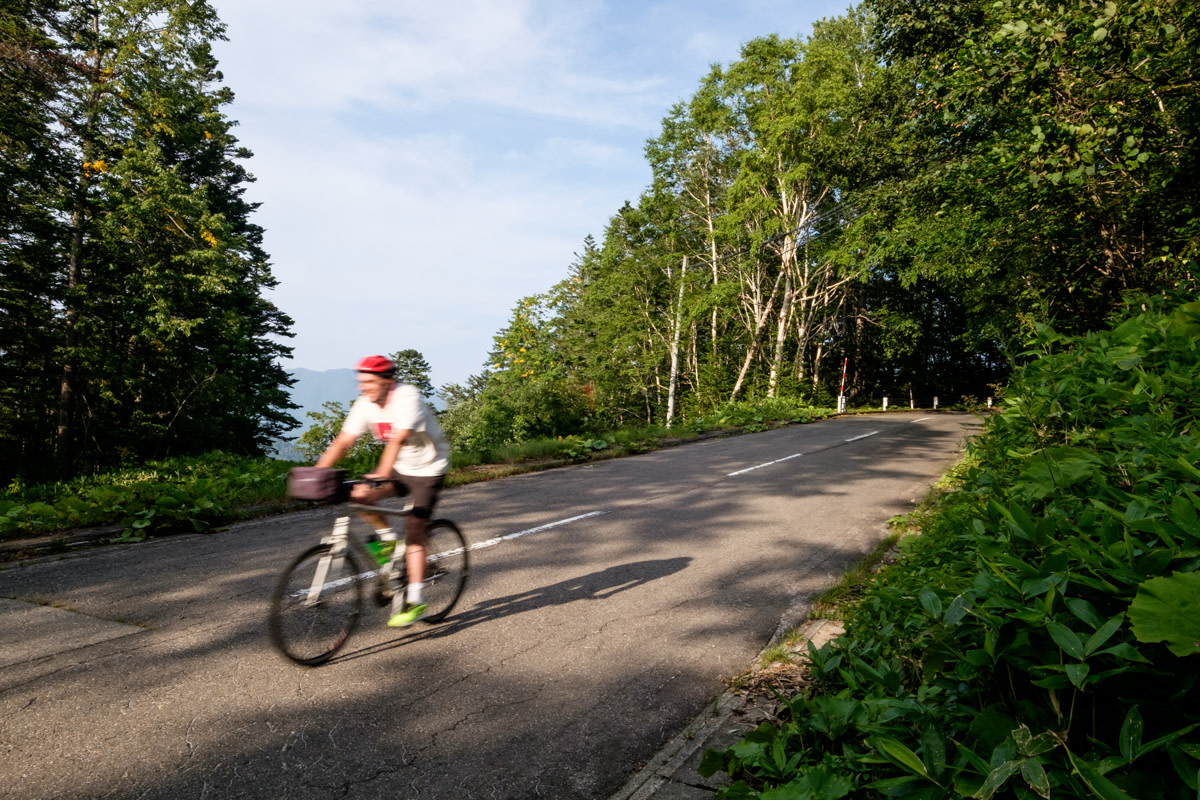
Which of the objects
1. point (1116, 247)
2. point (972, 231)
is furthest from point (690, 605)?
point (972, 231)

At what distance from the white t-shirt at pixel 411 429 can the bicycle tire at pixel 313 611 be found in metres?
0.77

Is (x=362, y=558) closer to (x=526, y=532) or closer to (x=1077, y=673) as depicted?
(x=526, y=532)

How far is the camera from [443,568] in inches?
192

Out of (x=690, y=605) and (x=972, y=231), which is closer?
(x=690, y=605)

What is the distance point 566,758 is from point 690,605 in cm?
208

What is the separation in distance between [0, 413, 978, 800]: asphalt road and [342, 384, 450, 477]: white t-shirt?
1153 millimetres

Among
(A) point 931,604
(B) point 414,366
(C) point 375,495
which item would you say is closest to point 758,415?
(C) point 375,495

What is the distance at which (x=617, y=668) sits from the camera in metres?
3.80

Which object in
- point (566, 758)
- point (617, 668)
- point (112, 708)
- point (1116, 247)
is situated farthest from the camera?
point (1116, 247)

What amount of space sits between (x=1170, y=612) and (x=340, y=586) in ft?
13.6

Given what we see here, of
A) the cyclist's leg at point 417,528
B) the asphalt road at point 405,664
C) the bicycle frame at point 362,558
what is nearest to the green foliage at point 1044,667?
the asphalt road at point 405,664

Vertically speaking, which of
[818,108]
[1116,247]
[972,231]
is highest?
[818,108]

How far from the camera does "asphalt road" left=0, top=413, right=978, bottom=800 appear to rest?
2.80 m

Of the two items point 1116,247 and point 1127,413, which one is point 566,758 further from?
point 1116,247
